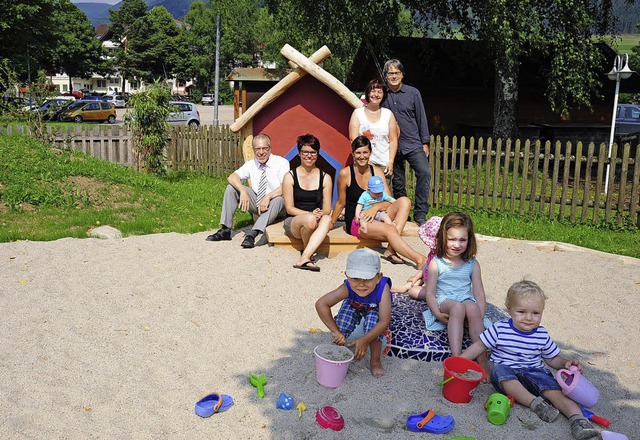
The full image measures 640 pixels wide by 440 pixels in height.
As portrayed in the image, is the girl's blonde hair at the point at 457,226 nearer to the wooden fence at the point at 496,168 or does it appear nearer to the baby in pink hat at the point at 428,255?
the baby in pink hat at the point at 428,255

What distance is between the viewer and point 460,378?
341cm

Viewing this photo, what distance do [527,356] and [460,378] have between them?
456 mm

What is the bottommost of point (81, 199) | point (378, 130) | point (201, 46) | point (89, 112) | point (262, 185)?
point (81, 199)

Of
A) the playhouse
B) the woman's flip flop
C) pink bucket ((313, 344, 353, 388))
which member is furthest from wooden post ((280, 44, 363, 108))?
pink bucket ((313, 344, 353, 388))

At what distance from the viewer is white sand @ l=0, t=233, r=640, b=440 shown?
3234 mm

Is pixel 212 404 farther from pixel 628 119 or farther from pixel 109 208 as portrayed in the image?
pixel 628 119

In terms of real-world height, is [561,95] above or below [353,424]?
above

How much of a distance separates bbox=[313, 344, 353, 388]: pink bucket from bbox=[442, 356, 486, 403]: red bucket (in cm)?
58

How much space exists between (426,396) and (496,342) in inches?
20.7

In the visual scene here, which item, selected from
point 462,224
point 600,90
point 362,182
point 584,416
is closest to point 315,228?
point 362,182

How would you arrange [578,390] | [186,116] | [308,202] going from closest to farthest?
[578,390] < [308,202] < [186,116]

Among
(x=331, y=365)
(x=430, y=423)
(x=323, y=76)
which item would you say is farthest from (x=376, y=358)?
(x=323, y=76)

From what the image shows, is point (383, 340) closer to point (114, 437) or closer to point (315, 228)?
point (114, 437)

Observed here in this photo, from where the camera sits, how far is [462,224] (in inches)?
164
